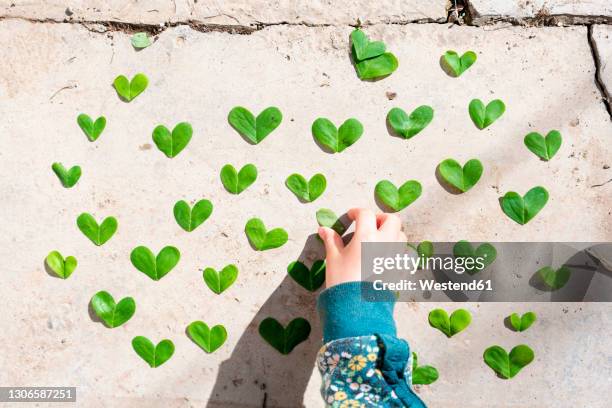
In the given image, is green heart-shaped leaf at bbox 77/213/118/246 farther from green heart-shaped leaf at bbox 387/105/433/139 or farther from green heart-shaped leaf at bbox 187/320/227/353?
green heart-shaped leaf at bbox 387/105/433/139

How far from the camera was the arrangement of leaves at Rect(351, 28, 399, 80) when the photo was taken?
4.87 ft

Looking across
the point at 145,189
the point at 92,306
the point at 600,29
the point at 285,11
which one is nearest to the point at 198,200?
the point at 145,189

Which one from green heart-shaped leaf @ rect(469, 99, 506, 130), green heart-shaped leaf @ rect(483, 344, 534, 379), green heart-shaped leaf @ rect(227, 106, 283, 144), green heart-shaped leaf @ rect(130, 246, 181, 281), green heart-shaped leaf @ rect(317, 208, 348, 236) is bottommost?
green heart-shaped leaf @ rect(483, 344, 534, 379)

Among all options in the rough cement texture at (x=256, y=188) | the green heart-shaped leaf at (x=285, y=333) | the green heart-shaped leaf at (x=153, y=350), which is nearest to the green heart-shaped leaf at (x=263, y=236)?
the rough cement texture at (x=256, y=188)

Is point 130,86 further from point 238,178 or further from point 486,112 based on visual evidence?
point 486,112

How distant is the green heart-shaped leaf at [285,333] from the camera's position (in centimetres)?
144

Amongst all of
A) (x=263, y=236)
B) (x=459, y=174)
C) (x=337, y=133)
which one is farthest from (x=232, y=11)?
(x=459, y=174)

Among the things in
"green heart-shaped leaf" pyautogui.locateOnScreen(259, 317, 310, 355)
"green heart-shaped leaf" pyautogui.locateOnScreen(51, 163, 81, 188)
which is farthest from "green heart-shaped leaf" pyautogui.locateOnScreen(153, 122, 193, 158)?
"green heart-shaped leaf" pyautogui.locateOnScreen(259, 317, 310, 355)

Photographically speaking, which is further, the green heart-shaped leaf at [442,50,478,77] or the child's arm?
the green heart-shaped leaf at [442,50,478,77]

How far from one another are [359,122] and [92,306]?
69cm

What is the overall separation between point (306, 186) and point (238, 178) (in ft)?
0.48

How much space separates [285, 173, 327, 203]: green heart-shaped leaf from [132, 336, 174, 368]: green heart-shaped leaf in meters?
0.41

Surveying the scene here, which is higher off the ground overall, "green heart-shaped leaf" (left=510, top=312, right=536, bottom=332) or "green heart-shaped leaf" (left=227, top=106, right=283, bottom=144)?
"green heart-shaped leaf" (left=227, top=106, right=283, bottom=144)

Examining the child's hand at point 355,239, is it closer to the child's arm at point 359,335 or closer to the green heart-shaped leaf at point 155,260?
the child's arm at point 359,335
